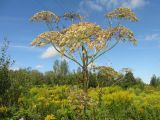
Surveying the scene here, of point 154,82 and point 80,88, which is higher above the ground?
point 154,82

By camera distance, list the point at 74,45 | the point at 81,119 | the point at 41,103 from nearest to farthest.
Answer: the point at 74,45
the point at 81,119
the point at 41,103

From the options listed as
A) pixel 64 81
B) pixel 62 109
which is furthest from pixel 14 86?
pixel 64 81

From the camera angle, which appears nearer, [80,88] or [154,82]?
[80,88]

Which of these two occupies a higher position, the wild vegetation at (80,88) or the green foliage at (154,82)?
the green foliage at (154,82)

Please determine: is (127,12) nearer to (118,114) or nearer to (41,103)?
(118,114)

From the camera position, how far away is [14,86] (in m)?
14.0

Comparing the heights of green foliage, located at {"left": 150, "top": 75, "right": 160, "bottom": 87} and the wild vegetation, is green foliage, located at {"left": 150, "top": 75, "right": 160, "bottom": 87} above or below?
above

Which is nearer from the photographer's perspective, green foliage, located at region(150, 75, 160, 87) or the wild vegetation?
the wild vegetation

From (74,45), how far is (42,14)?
8.93 ft

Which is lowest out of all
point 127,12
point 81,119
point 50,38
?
point 81,119

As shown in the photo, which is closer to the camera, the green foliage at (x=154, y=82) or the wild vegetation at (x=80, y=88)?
the wild vegetation at (x=80, y=88)

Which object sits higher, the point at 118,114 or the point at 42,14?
the point at 42,14

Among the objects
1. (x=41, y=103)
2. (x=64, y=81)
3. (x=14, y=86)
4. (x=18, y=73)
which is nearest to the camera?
(x=41, y=103)

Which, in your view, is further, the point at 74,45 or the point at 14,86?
the point at 14,86
